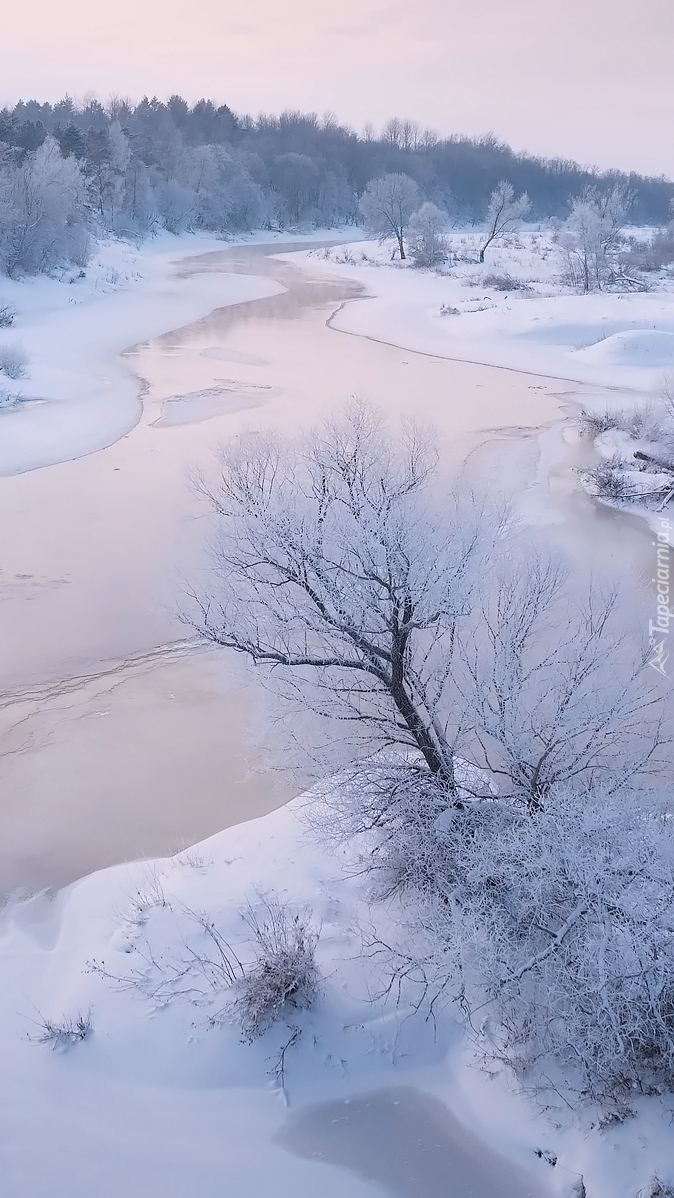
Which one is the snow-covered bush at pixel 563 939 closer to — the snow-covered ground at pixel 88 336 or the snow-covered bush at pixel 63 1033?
the snow-covered bush at pixel 63 1033

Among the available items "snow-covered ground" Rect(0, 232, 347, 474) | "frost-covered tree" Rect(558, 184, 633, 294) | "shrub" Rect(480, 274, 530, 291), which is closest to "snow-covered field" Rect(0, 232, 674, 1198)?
"snow-covered ground" Rect(0, 232, 347, 474)

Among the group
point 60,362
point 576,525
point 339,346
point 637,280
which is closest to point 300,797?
point 576,525

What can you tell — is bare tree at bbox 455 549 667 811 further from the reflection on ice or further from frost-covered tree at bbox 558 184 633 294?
frost-covered tree at bbox 558 184 633 294

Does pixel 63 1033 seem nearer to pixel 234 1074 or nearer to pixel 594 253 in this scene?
pixel 234 1074

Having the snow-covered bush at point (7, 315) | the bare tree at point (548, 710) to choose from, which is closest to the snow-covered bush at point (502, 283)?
the snow-covered bush at point (7, 315)

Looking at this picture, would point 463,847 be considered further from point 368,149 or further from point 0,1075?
point 368,149


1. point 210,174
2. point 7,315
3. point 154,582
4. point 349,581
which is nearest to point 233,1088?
point 349,581
